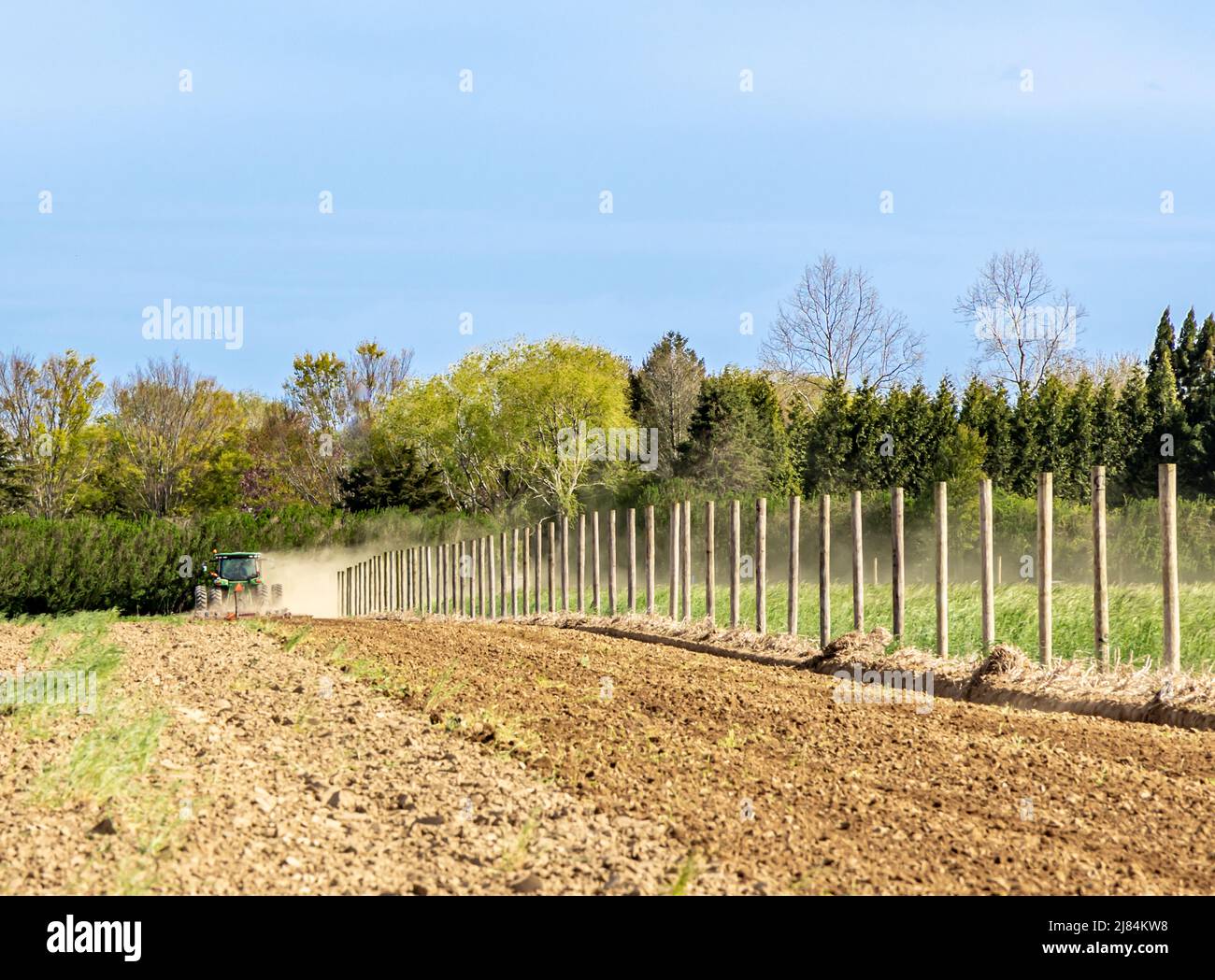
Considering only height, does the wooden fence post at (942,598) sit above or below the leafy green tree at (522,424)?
below

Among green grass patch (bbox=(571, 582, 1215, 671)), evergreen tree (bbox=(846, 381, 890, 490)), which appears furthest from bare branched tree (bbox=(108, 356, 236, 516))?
green grass patch (bbox=(571, 582, 1215, 671))

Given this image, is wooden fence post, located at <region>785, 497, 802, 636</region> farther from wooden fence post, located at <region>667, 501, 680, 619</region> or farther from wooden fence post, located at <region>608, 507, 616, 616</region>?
wooden fence post, located at <region>608, 507, 616, 616</region>

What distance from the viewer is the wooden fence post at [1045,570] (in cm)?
1308

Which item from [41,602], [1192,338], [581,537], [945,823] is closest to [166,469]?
[41,602]

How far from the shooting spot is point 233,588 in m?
36.8

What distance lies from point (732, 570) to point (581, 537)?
Result: 8.18 m

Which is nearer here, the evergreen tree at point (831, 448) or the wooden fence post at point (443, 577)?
the wooden fence post at point (443, 577)

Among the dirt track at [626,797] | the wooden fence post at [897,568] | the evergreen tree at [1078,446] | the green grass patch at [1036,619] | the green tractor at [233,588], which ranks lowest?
the green tractor at [233,588]

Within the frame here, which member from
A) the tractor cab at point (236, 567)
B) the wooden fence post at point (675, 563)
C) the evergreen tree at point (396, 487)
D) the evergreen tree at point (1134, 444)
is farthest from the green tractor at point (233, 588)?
the evergreen tree at point (1134, 444)

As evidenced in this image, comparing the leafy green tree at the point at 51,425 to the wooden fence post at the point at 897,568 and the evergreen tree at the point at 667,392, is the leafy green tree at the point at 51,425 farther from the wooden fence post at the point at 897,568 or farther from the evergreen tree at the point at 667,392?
the wooden fence post at the point at 897,568

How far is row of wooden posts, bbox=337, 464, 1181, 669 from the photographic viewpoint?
41.7ft

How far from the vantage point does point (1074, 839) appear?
630 cm

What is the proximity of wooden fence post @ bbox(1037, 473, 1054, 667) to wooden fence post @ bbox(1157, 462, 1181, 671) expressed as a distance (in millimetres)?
1077

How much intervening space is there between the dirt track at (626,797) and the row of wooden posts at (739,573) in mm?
2623
